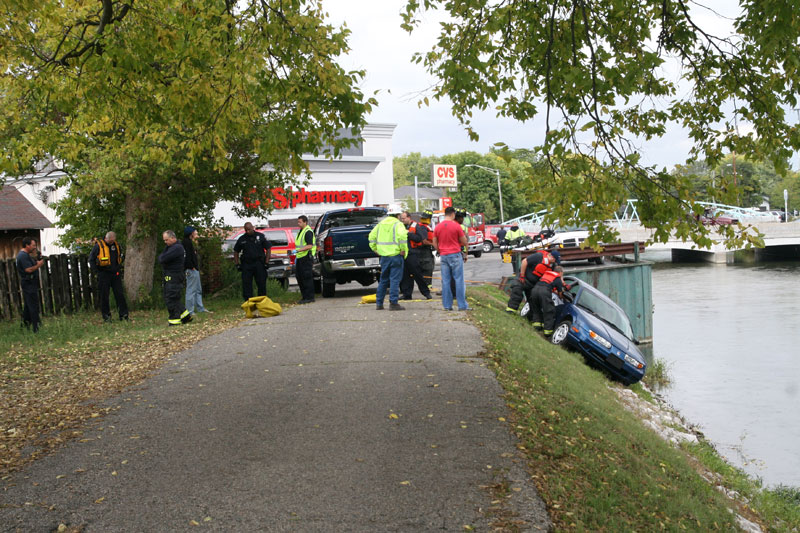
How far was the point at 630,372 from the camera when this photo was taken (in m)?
14.8

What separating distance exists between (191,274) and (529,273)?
6899 millimetres

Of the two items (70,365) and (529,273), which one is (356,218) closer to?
(529,273)

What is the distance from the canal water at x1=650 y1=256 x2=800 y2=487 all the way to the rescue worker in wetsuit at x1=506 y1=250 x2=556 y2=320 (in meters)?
4.29

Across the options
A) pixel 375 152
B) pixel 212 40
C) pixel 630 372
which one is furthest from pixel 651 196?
pixel 375 152

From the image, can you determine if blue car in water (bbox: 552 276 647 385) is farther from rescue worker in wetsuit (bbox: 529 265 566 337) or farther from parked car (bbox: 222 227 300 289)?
parked car (bbox: 222 227 300 289)

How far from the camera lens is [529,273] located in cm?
1581

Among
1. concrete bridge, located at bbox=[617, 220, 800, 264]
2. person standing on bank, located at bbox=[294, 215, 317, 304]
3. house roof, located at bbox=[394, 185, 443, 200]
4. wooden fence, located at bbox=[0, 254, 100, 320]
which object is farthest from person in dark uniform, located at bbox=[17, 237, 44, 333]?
house roof, located at bbox=[394, 185, 443, 200]

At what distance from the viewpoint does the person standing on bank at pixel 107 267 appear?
1502cm

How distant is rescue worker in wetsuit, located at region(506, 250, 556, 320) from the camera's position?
1543cm

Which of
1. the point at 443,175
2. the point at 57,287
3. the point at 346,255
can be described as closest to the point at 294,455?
the point at 346,255

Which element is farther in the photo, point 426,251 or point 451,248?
point 426,251

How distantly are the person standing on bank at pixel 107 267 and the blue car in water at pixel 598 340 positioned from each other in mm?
8641

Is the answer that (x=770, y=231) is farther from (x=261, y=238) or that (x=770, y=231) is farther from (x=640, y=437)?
(x=640, y=437)

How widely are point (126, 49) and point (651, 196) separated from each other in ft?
21.5
